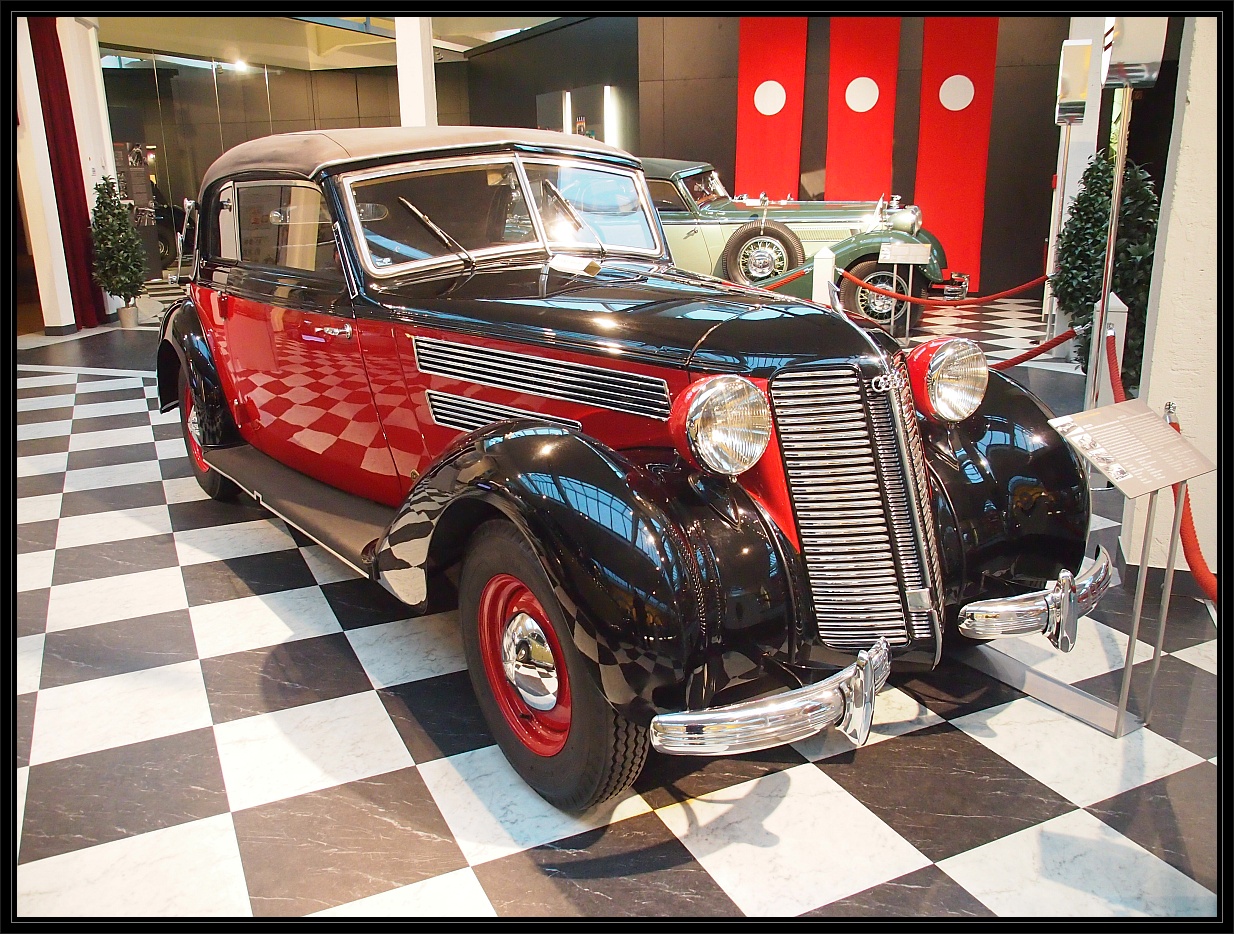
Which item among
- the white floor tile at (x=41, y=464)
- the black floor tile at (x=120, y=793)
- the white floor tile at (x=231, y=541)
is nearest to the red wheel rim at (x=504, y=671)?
the black floor tile at (x=120, y=793)

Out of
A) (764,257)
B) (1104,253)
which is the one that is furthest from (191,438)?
(764,257)

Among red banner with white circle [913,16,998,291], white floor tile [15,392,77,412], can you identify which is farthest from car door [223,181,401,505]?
red banner with white circle [913,16,998,291]

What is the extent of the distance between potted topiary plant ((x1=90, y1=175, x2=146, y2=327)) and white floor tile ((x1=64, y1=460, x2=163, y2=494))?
539cm

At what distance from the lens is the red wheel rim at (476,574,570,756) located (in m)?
2.08

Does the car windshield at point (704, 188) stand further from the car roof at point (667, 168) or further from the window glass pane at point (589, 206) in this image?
the window glass pane at point (589, 206)

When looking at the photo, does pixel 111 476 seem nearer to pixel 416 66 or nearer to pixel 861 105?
pixel 416 66

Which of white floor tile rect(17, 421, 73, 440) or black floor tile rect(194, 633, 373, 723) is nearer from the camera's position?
black floor tile rect(194, 633, 373, 723)

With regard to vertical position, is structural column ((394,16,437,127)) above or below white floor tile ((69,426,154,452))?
above

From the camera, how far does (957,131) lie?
35.9 feet

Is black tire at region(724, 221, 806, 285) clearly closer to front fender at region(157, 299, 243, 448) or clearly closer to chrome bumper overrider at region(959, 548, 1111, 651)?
front fender at region(157, 299, 243, 448)

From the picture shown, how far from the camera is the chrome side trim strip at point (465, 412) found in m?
2.57

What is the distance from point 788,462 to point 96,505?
12.2ft

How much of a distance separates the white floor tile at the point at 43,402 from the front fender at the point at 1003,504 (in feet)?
20.1

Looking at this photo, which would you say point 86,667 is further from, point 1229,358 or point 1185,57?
point 1185,57
